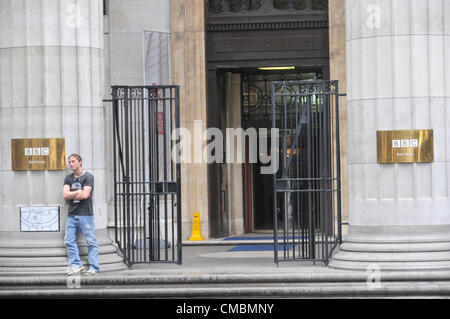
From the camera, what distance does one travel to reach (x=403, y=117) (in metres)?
13.8

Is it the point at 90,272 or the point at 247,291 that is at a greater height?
the point at 90,272

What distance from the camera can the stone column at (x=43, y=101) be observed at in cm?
1423

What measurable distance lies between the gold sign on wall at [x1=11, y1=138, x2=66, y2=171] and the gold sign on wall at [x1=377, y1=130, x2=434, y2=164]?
5058mm

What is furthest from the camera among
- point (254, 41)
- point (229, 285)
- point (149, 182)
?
point (254, 41)

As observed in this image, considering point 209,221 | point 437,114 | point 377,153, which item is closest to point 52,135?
point 377,153

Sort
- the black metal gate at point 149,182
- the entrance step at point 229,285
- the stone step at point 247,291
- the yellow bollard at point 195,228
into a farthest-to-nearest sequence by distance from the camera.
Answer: the yellow bollard at point 195,228
the black metal gate at point 149,182
the entrance step at point 229,285
the stone step at point 247,291

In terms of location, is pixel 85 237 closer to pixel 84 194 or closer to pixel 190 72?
pixel 84 194

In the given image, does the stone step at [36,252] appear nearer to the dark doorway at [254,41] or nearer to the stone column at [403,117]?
the stone column at [403,117]

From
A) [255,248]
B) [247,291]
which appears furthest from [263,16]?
[247,291]

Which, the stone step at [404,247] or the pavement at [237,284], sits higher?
the stone step at [404,247]

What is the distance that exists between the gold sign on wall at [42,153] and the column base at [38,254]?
1091mm

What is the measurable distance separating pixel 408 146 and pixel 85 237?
17.0 feet

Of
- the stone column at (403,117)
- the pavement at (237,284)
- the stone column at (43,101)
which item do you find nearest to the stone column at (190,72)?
the stone column at (43,101)

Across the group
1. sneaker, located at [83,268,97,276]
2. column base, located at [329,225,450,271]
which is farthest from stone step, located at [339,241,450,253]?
sneaker, located at [83,268,97,276]
